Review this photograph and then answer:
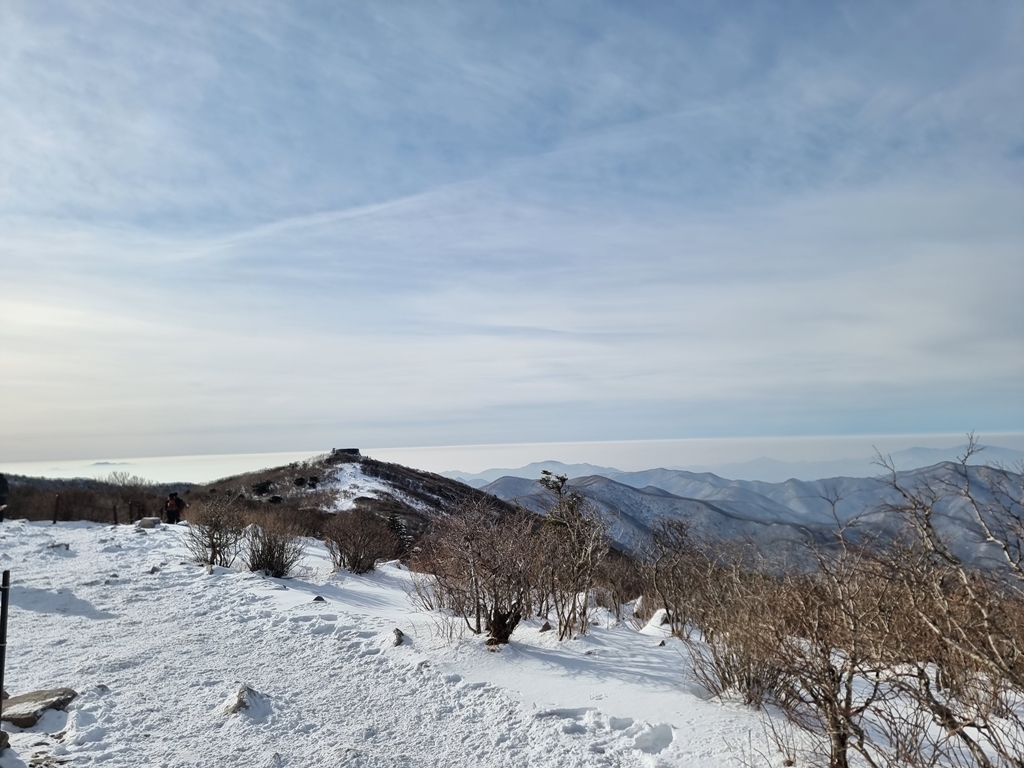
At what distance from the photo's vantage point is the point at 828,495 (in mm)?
5152

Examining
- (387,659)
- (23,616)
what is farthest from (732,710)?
(23,616)

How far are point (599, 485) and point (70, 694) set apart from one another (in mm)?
105074

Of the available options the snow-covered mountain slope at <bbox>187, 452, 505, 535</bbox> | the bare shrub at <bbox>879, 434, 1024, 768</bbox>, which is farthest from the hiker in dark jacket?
the bare shrub at <bbox>879, 434, 1024, 768</bbox>

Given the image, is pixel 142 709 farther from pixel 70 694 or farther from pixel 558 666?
pixel 558 666

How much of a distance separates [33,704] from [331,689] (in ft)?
8.14

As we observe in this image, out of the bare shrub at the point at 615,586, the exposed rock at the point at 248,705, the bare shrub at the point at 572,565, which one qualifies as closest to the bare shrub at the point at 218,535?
the bare shrub at the point at 572,565

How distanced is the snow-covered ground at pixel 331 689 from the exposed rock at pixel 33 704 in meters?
0.09

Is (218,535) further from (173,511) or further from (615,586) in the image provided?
(173,511)

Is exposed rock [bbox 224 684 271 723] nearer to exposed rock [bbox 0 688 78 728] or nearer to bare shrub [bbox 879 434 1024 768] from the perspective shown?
exposed rock [bbox 0 688 78 728]

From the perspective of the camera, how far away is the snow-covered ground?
5.07 meters

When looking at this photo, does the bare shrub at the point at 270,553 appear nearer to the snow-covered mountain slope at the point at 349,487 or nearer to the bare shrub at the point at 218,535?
the bare shrub at the point at 218,535

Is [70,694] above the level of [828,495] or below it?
below

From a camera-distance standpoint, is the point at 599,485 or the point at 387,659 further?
the point at 599,485

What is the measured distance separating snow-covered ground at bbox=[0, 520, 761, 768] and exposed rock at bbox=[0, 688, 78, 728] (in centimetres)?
9
